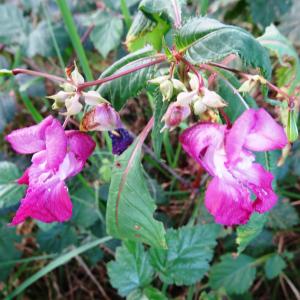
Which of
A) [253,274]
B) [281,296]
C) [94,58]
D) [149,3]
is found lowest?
[281,296]

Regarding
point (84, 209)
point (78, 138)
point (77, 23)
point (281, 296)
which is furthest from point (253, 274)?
point (77, 23)

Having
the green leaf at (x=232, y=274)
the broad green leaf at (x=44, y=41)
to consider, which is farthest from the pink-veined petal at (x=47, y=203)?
the broad green leaf at (x=44, y=41)

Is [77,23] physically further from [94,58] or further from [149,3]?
[149,3]

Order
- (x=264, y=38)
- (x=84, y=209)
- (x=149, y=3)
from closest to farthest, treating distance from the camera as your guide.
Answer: (x=149, y=3)
(x=264, y=38)
(x=84, y=209)

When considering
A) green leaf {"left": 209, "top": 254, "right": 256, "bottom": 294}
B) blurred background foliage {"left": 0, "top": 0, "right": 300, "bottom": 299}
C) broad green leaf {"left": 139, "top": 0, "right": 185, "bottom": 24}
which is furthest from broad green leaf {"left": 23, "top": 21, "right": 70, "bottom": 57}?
green leaf {"left": 209, "top": 254, "right": 256, "bottom": 294}

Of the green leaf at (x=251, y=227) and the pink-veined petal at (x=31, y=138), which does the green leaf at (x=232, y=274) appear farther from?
the pink-veined petal at (x=31, y=138)
